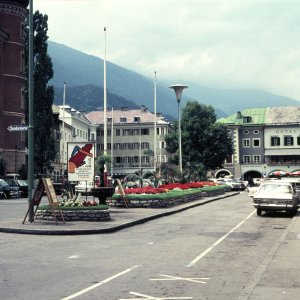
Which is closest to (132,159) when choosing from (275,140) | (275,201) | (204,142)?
(275,140)

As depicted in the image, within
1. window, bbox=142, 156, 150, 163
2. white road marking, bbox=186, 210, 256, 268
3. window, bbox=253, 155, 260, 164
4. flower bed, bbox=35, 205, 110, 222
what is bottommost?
white road marking, bbox=186, 210, 256, 268

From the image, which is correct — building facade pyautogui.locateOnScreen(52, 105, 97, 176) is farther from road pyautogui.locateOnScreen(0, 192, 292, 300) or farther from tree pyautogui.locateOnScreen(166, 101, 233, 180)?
road pyautogui.locateOnScreen(0, 192, 292, 300)

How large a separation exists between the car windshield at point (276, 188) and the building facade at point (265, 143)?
7926 centimetres

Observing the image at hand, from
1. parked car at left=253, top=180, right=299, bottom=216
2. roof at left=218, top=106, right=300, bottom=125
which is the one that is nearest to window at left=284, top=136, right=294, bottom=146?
roof at left=218, top=106, right=300, bottom=125

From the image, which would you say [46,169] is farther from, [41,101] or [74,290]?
[74,290]

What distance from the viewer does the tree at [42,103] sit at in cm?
6384

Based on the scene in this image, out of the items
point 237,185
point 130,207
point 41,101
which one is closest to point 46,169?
point 41,101

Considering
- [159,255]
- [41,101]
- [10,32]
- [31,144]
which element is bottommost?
[159,255]

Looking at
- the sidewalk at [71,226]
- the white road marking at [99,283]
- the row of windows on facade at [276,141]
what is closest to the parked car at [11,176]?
the sidewalk at [71,226]

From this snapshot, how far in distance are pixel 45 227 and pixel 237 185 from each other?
174 ft

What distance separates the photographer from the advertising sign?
957 inches

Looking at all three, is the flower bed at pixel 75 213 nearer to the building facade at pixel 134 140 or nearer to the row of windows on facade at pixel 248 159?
the row of windows on facade at pixel 248 159

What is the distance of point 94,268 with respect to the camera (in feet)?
37.5

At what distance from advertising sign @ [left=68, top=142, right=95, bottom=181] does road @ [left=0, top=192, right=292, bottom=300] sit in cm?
499
